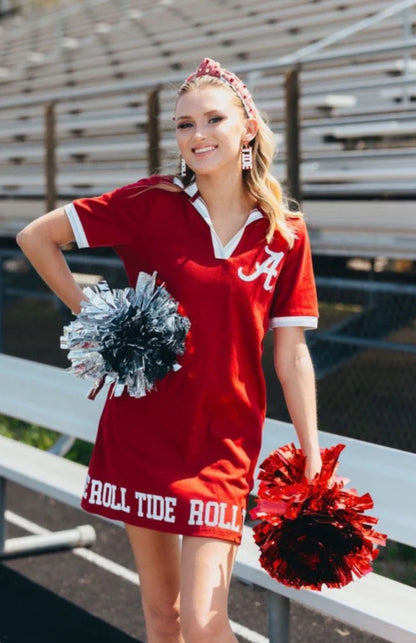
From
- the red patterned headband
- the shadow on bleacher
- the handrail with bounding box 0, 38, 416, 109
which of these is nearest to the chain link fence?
the handrail with bounding box 0, 38, 416, 109

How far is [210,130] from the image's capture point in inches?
106

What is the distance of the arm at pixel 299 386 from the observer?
9.00 feet

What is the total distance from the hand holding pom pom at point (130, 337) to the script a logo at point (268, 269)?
0.19 metres

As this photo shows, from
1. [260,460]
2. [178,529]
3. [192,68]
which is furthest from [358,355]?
[178,529]

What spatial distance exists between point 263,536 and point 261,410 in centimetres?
31

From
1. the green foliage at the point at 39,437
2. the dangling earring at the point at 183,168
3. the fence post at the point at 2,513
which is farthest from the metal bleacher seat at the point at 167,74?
the dangling earring at the point at 183,168

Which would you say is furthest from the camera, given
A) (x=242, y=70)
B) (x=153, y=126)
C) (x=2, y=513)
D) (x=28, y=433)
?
(x=153, y=126)

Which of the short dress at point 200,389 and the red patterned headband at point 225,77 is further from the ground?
the red patterned headband at point 225,77

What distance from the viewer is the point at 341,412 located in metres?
8.72

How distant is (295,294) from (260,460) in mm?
1322

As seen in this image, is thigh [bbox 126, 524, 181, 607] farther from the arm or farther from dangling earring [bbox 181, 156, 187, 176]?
dangling earring [bbox 181, 156, 187, 176]

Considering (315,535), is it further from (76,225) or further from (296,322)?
(76,225)

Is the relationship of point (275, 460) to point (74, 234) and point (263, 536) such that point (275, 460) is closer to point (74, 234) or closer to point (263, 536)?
point (263, 536)

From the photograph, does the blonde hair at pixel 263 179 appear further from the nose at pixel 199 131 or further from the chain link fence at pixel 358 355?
the chain link fence at pixel 358 355
